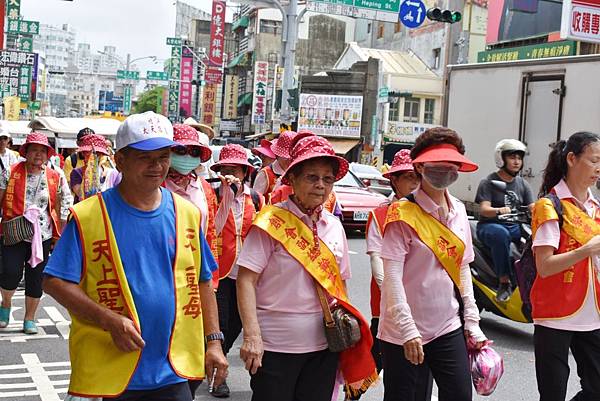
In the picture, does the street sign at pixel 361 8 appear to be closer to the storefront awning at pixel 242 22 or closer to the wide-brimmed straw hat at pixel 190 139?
the wide-brimmed straw hat at pixel 190 139

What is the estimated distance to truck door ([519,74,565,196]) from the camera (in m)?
12.3

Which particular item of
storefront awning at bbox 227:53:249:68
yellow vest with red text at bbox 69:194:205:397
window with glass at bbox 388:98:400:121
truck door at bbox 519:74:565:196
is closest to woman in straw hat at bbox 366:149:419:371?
yellow vest with red text at bbox 69:194:205:397

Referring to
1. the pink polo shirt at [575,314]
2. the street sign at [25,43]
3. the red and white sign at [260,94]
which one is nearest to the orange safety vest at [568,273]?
the pink polo shirt at [575,314]

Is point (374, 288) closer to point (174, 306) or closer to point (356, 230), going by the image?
point (174, 306)

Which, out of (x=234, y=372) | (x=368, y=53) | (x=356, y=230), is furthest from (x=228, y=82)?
(x=234, y=372)

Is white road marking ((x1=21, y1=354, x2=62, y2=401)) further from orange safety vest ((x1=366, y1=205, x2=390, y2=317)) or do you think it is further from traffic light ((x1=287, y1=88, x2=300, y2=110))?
traffic light ((x1=287, y1=88, x2=300, y2=110))

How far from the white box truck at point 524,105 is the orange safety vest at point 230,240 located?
23.7 ft

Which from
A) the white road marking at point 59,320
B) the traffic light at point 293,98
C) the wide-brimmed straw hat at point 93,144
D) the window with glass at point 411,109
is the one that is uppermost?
the window with glass at point 411,109

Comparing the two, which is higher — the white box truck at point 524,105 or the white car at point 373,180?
the white box truck at point 524,105

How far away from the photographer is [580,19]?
16391 millimetres

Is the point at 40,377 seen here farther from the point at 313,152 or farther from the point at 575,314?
the point at 575,314

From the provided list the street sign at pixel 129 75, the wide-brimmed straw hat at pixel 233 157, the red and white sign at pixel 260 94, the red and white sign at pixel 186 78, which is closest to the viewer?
the wide-brimmed straw hat at pixel 233 157

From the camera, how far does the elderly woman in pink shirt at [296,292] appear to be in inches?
149

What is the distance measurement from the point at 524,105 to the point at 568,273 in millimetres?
9079
